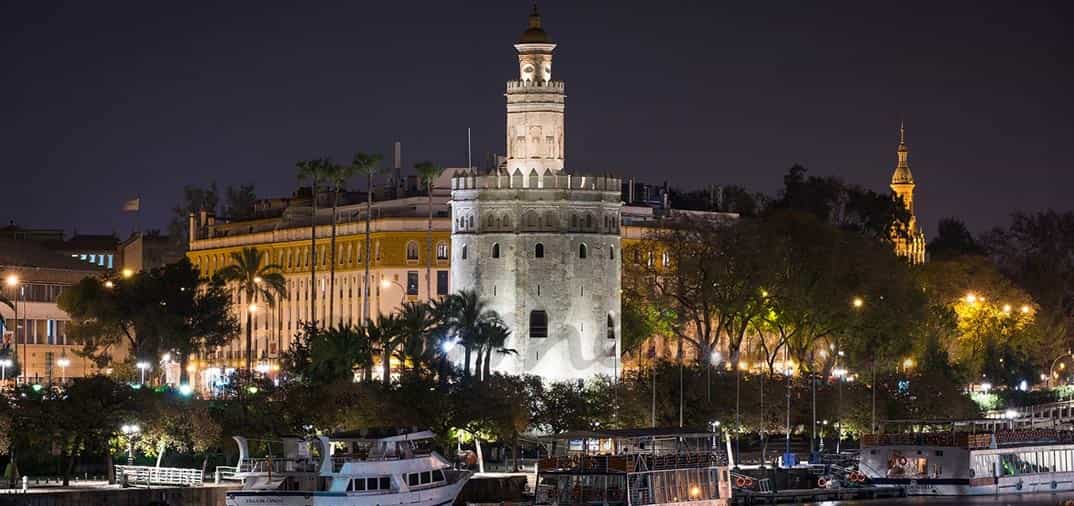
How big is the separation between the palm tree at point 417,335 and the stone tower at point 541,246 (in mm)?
3812

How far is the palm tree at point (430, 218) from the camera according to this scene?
148750 millimetres

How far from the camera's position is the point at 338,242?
163m

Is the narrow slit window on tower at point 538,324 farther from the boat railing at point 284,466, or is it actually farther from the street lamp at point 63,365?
the boat railing at point 284,466

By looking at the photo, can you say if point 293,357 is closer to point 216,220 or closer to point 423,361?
point 423,361

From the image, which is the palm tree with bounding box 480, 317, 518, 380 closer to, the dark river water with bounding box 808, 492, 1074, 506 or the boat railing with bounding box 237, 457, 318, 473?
the dark river water with bounding box 808, 492, 1074, 506

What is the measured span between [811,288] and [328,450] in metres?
54.0

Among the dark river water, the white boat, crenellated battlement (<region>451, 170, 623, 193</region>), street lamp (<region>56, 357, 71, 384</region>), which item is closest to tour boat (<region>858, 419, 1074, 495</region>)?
the dark river water

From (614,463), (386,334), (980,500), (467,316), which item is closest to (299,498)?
(614,463)

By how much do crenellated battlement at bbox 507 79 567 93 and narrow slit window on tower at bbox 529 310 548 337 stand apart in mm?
10676

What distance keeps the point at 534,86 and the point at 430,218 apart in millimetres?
27991

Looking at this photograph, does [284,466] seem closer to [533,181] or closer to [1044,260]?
[533,181]

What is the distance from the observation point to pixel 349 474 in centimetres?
8481

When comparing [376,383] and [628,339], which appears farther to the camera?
[628,339]

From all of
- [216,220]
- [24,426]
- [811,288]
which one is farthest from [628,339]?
[216,220]
